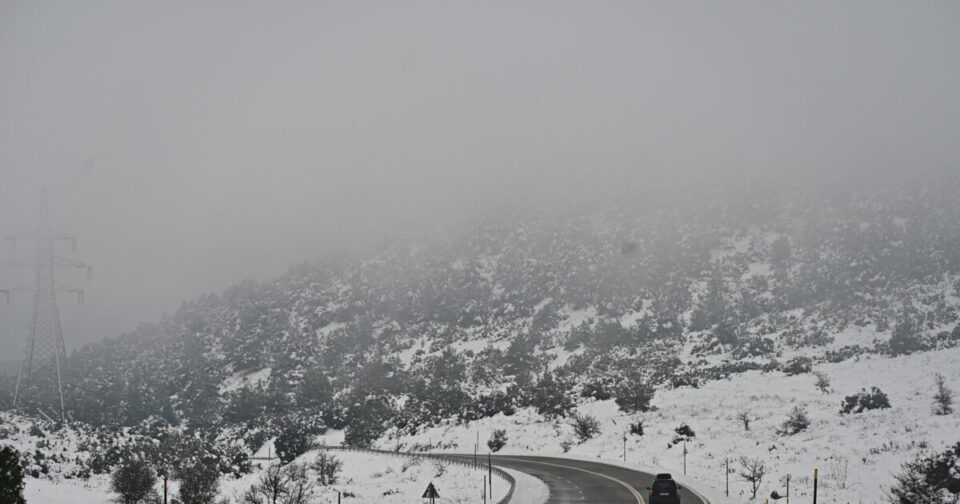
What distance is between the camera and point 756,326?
14112 cm

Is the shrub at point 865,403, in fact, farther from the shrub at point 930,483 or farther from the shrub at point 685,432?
the shrub at point 930,483

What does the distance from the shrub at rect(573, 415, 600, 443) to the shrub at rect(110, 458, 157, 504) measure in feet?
117

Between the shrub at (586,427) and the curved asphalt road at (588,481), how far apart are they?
991 centimetres

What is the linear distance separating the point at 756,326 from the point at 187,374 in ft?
438

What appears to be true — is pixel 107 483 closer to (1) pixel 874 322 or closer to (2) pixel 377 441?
(2) pixel 377 441

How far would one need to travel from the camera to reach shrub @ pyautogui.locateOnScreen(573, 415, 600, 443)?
6300 centimetres

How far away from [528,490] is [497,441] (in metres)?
34.3

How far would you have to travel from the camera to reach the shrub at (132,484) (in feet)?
133

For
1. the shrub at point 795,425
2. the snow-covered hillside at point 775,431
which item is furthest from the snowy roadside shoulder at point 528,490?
the shrub at point 795,425

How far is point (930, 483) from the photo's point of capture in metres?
25.8

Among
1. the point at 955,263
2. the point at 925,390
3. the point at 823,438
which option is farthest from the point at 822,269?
the point at 823,438

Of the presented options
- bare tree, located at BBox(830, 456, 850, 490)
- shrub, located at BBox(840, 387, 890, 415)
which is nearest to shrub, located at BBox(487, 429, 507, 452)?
shrub, located at BBox(840, 387, 890, 415)

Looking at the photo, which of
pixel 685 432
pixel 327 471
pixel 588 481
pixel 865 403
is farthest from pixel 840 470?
pixel 327 471

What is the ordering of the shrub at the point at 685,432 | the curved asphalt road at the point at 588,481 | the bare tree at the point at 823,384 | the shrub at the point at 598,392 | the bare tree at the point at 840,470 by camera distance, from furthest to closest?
the shrub at the point at 598,392 → the bare tree at the point at 823,384 → the shrub at the point at 685,432 → the curved asphalt road at the point at 588,481 → the bare tree at the point at 840,470
